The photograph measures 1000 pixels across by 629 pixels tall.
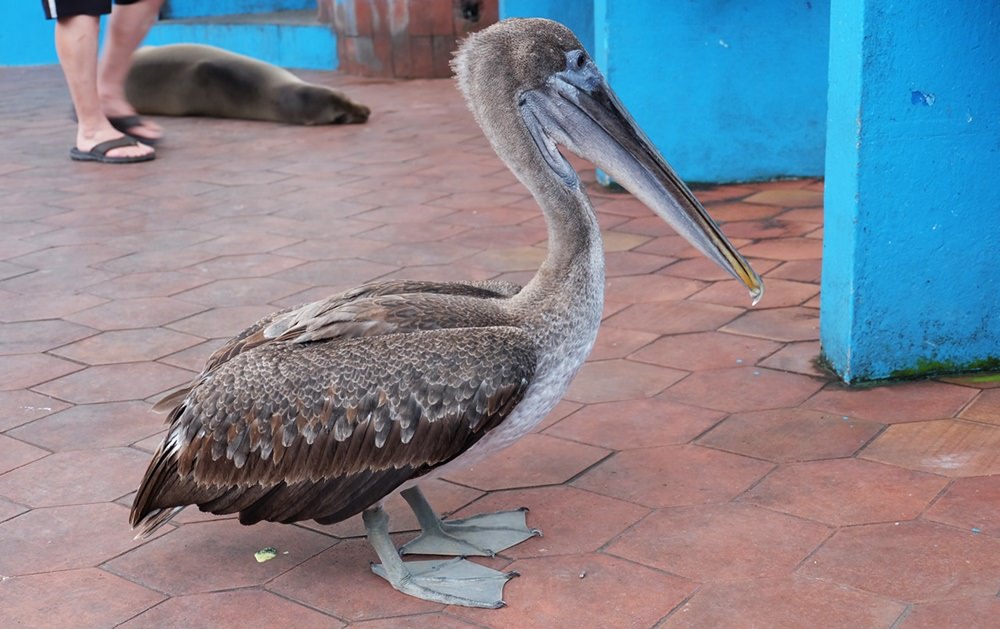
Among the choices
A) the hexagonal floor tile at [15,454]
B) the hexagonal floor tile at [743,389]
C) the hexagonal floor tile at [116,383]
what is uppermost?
the hexagonal floor tile at [743,389]

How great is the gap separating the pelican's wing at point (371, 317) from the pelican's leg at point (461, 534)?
0.50m

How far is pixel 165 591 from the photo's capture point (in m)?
3.12

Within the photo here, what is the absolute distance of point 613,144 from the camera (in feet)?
10.8

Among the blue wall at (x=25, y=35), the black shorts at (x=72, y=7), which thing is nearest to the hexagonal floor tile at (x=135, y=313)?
the black shorts at (x=72, y=7)

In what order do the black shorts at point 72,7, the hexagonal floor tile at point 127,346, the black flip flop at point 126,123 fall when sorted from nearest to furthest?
1. the hexagonal floor tile at point 127,346
2. the black shorts at point 72,7
3. the black flip flop at point 126,123

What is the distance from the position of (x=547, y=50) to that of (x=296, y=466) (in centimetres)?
125

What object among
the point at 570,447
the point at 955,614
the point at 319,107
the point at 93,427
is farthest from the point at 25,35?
the point at 955,614

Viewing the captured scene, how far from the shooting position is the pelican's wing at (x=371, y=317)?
3.07m

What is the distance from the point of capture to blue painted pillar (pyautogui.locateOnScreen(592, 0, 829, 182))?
22.1 ft

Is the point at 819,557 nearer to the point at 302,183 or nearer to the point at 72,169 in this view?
the point at 302,183

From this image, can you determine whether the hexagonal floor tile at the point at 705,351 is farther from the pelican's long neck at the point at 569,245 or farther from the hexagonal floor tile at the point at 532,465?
the pelican's long neck at the point at 569,245

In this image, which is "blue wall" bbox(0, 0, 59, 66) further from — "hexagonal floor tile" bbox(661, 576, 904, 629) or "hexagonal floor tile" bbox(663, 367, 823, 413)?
"hexagonal floor tile" bbox(661, 576, 904, 629)

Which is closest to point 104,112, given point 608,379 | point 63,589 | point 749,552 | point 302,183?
point 302,183

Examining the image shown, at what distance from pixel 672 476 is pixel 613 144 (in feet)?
3.29
